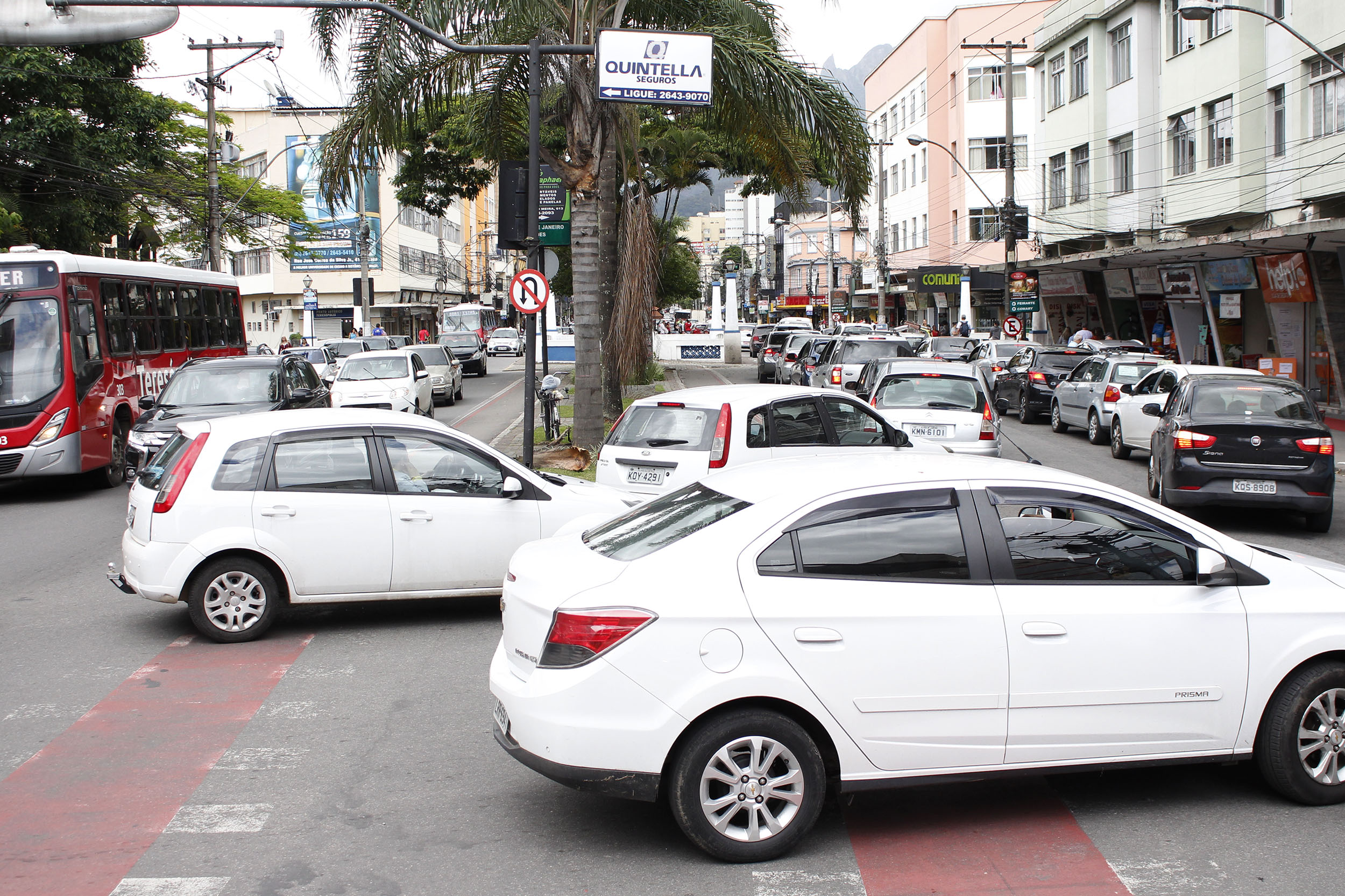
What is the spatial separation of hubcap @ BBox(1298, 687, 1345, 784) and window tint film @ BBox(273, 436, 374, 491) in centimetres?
595

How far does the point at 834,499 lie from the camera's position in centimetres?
491

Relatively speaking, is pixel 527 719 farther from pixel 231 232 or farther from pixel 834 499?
pixel 231 232

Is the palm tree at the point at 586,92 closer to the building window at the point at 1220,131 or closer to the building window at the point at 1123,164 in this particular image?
the building window at the point at 1220,131

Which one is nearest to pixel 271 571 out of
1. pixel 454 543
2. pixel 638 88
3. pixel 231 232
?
pixel 454 543

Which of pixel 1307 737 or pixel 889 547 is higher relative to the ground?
pixel 889 547

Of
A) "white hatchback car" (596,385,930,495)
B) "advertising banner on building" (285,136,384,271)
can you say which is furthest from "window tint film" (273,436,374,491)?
"advertising banner on building" (285,136,384,271)

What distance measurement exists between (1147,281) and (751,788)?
34128 millimetres

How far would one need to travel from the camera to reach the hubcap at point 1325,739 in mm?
5098

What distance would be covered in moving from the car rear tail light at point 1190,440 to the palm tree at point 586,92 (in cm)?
595

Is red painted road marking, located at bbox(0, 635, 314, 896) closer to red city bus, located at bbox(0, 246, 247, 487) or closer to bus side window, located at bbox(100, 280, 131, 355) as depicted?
red city bus, located at bbox(0, 246, 247, 487)

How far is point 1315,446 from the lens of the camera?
41.8 feet

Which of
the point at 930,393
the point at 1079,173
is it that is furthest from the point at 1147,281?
the point at 930,393

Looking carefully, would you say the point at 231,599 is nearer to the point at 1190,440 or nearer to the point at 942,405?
the point at 942,405

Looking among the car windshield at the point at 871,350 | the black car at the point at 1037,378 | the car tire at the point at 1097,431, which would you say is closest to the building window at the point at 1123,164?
the black car at the point at 1037,378
